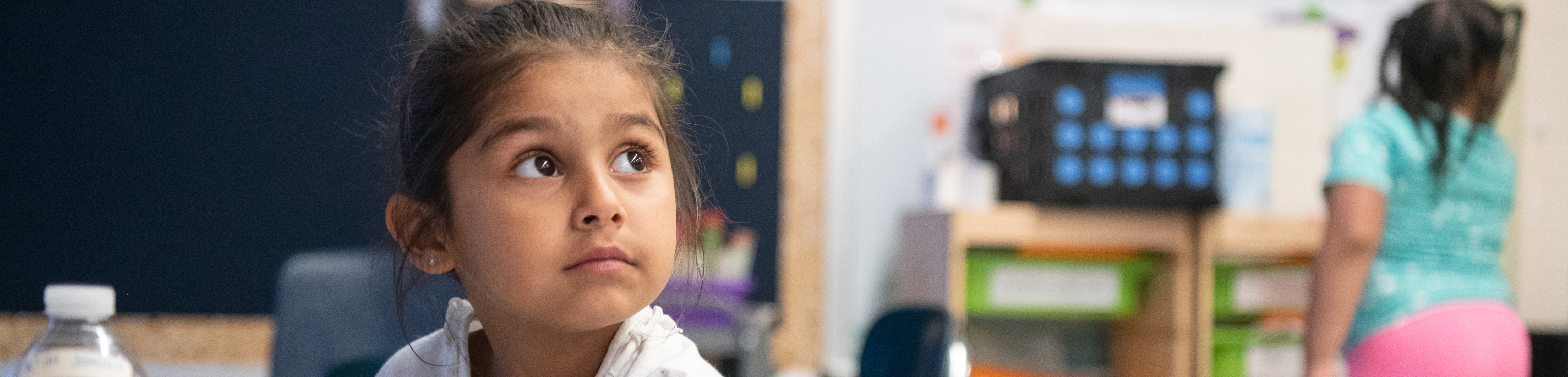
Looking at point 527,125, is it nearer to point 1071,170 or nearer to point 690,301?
point 690,301

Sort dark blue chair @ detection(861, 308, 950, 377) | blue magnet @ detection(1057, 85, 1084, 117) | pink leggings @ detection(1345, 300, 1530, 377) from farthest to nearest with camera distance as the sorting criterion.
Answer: blue magnet @ detection(1057, 85, 1084, 117) → pink leggings @ detection(1345, 300, 1530, 377) → dark blue chair @ detection(861, 308, 950, 377)

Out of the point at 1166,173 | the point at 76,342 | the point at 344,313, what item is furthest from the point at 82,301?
the point at 1166,173

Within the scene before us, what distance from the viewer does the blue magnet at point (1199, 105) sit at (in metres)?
1.96

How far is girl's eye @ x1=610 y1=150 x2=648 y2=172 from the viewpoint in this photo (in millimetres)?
256

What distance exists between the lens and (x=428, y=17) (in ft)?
0.95

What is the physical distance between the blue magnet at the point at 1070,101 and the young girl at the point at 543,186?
1.74 meters

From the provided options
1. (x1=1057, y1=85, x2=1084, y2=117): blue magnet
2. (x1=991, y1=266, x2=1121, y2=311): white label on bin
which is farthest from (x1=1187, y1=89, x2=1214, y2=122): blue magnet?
(x1=991, y1=266, x2=1121, y2=311): white label on bin

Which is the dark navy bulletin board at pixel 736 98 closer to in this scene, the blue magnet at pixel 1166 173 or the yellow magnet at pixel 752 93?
the yellow magnet at pixel 752 93

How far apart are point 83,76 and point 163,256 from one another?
7cm

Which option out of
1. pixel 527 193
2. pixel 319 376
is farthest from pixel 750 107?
pixel 527 193

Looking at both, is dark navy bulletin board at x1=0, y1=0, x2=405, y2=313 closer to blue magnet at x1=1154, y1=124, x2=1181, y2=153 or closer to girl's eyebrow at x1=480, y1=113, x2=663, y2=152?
girl's eyebrow at x1=480, y1=113, x2=663, y2=152

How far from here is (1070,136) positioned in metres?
1.94

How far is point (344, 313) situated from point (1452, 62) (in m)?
1.56

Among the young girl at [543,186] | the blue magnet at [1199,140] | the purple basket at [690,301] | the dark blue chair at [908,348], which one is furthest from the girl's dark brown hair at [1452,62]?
the young girl at [543,186]
